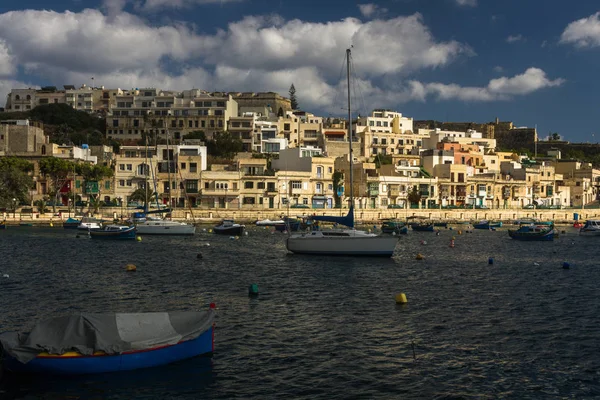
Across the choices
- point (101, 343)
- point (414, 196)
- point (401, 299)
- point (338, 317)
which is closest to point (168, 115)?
point (414, 196)

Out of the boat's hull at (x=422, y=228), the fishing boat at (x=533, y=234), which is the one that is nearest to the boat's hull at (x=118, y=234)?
the boat's hull at (x=422, y=228)

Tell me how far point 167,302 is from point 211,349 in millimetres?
10324

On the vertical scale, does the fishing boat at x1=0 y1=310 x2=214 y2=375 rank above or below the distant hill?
below

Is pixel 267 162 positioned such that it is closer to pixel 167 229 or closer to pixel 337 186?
pixel 337 186

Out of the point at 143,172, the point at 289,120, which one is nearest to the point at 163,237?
the point at 143,172

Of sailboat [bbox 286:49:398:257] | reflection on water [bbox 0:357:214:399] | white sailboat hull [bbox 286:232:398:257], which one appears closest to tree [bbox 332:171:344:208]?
sailboat [bbox 286:49:398:257]

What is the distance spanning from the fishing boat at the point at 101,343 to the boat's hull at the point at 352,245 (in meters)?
30.2

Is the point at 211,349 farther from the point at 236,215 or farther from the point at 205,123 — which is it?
the point at 205,123

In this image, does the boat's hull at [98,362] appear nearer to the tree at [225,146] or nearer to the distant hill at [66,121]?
the tree at [225,146]

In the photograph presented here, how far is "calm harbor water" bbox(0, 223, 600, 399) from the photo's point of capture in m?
19.7

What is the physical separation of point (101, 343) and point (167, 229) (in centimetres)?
5590

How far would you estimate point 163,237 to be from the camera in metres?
74.2

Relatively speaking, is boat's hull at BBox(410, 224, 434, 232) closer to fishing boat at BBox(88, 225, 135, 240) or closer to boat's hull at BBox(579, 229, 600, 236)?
boat's hull at BBox(579, 229, 600, 236)

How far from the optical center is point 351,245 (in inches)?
2021
